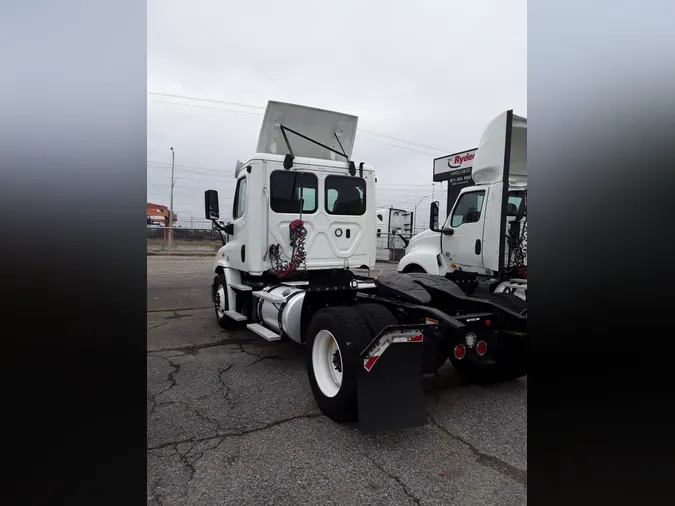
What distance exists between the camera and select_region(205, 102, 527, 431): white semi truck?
3002 millimetres

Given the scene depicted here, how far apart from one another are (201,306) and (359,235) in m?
5.08

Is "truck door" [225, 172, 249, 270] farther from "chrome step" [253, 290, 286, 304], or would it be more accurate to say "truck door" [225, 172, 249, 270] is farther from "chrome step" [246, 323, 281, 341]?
"chrome step" [246, 323, 281, 341]

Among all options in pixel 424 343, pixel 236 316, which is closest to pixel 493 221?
pixel 424 343

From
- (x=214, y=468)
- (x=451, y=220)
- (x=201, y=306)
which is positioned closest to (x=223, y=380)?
(x=214, y=468)

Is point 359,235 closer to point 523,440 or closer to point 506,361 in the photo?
point 506,361

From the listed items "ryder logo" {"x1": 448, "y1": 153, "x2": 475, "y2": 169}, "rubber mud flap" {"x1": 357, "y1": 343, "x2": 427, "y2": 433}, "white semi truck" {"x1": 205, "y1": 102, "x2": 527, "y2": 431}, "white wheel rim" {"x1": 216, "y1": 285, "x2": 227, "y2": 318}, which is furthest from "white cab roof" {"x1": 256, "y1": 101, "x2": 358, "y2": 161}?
"ryder logo" {"x1": 448, "y1": 153, "x2": 475, "y2": 169}

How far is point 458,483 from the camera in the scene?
8.45 feet

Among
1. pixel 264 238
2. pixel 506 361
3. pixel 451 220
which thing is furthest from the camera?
pixel 451 220

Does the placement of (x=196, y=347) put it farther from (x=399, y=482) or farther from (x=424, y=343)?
(x=399, y=482)

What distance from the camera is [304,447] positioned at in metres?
2.96

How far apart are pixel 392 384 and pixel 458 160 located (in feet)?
55.8

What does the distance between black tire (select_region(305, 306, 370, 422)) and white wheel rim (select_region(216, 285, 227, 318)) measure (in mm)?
3355
